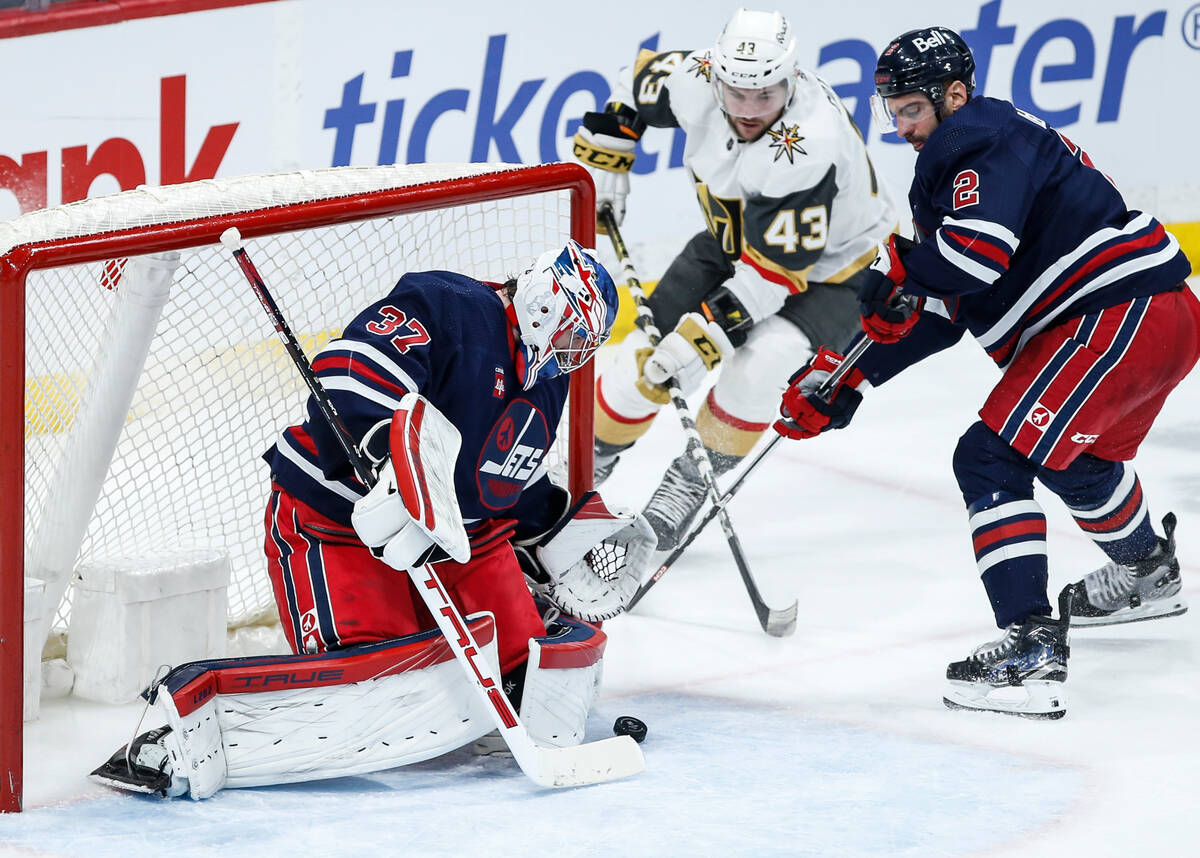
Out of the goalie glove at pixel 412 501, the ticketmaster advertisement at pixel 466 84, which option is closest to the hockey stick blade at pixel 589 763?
the goalie glove at pixel 412 501

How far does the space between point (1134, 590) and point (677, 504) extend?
0.94 meters

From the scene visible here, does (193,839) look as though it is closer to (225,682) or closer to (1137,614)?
(225,682)

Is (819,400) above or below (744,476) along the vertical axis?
above

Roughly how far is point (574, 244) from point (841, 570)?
4.57ft

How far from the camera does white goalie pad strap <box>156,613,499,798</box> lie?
2271mm

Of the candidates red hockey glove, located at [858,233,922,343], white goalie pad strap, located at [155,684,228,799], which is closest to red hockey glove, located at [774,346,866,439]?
red hockey glove, located at [858,233,922,343]

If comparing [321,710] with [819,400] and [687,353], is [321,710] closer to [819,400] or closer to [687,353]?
[819,400]

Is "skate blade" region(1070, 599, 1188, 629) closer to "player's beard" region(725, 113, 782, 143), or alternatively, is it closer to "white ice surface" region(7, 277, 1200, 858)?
"white ice surface" region(7, 277, 1200, 858)

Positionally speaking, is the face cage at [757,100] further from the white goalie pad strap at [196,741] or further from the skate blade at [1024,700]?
the white goalie pad strap at [196,741]

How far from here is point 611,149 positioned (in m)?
3.70

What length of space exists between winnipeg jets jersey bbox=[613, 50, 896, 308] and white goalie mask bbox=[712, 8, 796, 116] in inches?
3.5

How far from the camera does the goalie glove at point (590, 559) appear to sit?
2688 mm

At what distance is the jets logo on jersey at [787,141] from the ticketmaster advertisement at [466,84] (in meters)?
1.12

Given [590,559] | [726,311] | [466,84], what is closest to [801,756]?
[590,559]
